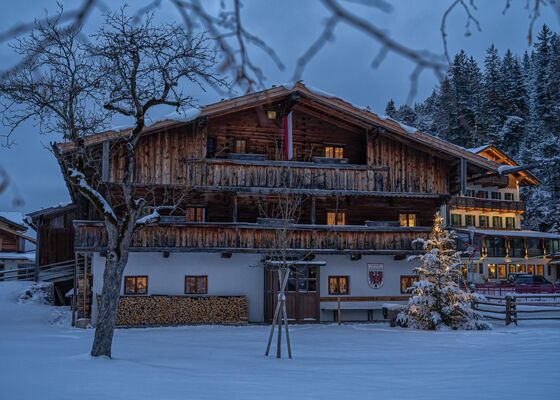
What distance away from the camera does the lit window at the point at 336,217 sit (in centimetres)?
2862

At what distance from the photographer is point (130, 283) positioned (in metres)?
24.8

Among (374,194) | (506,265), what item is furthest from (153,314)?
(506,265)

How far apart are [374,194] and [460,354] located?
12496mm

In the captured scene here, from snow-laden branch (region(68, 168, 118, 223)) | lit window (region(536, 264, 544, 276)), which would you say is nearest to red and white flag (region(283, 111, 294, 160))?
snow-laden branch (region(68, 168, 118, 223))

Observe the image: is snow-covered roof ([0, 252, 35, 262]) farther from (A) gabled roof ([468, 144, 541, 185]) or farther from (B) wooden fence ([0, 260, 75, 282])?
(A) gabled roof ([468, 144, 541, 185])

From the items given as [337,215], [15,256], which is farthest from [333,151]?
[15,256]

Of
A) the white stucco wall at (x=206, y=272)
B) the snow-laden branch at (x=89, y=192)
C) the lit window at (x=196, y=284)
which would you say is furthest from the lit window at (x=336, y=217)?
the snow-laden branch at (x=89, y=192)

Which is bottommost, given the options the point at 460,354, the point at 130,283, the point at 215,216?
the point at 460,354

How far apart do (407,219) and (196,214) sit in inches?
399

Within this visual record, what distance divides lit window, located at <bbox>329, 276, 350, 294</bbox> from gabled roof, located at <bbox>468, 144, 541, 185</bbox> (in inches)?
1164

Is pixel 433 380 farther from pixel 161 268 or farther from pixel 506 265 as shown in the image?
pixel 506 265

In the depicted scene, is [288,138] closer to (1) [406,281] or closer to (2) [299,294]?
(2) [299,294]

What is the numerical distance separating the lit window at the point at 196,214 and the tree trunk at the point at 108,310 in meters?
12.2

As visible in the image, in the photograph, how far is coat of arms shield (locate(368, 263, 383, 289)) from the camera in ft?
90.5
